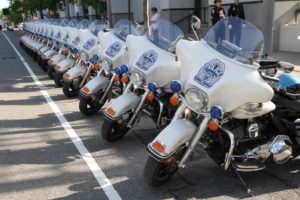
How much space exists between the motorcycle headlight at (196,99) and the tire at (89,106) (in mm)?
2866

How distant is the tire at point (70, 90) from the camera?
7809 mm

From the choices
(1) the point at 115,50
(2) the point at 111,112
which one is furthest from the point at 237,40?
(1) the point at 115,50

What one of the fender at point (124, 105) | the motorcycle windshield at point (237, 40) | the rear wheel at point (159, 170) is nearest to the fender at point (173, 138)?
the rear wheel at point (159, 170)

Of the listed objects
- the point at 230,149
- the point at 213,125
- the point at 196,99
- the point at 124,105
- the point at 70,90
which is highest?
the point at 196,99

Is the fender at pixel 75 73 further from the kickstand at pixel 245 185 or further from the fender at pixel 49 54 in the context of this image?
the kickstand at pixel 245 185

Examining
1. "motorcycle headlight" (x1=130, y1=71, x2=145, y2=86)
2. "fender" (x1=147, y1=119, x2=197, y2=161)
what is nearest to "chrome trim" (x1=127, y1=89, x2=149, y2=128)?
"motorcycle headlight" (x1=130, y1=71, x2=145, y2=86)

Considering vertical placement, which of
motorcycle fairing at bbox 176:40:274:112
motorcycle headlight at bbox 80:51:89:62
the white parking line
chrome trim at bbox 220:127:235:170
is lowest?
the white parking line

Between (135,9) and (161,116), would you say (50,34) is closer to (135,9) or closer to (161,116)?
(161,116)

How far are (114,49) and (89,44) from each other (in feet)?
4.34

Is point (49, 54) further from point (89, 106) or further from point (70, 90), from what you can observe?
point (89, 106)

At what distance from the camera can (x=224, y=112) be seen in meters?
3.76

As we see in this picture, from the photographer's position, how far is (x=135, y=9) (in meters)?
26.9

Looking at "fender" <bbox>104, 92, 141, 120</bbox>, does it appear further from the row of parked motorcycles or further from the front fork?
the front fork

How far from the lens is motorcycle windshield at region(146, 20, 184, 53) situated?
5160mm
